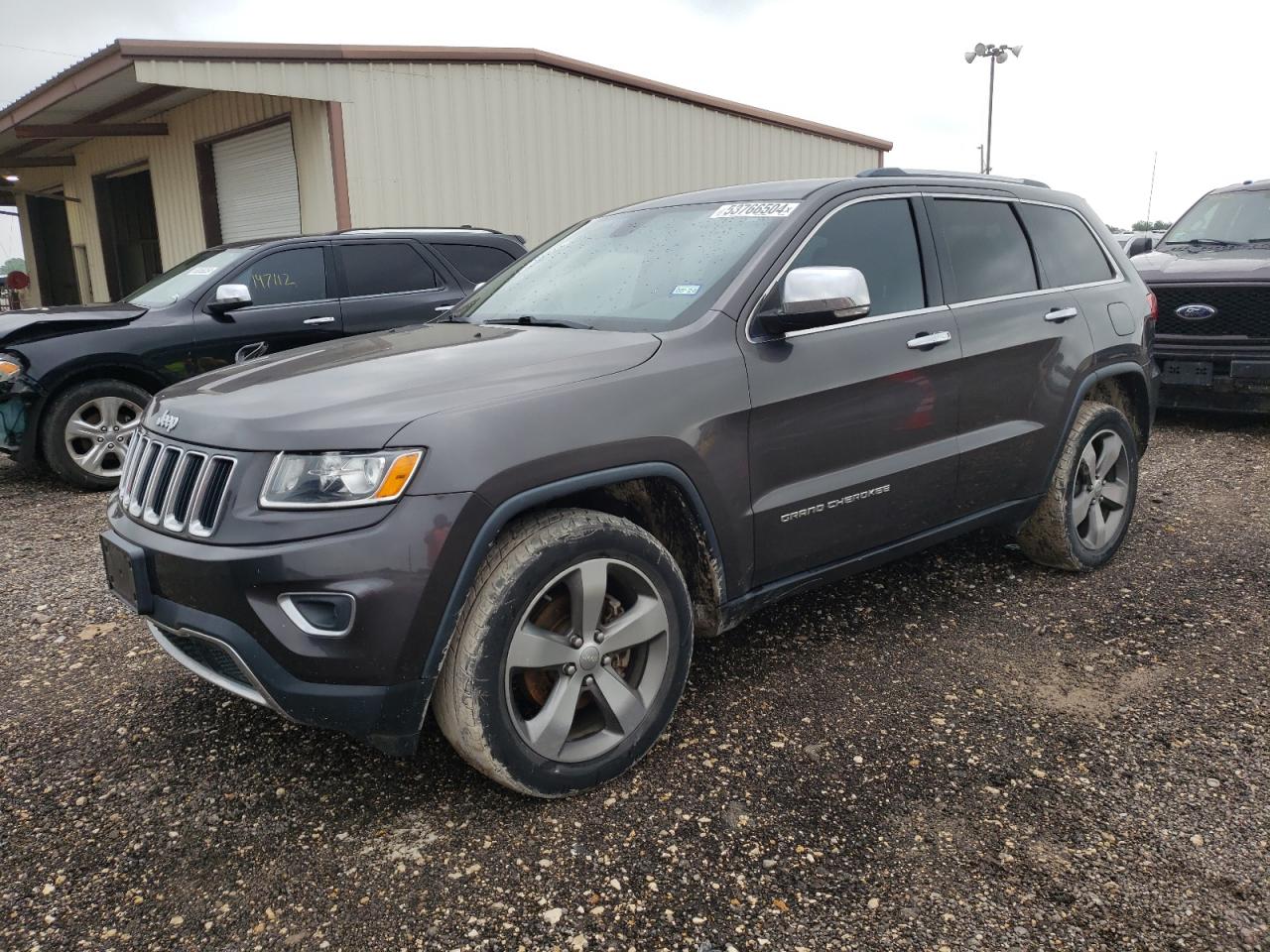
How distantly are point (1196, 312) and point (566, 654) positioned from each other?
6.84 meters

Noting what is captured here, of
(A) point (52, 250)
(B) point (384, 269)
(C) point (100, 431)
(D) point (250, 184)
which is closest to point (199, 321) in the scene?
(C) point (100, 431)

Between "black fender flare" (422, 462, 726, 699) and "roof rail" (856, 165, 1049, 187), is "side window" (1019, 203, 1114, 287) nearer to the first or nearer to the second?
"roof rail" (856, 165, 1049, 187)

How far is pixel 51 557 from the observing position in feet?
16.7

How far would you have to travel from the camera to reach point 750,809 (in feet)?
8.62

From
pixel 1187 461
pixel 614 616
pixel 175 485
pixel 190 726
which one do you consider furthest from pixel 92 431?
pixel 1187 461

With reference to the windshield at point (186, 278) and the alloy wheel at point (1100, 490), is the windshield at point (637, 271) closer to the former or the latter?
the alloy wheel at point (1100, 490)

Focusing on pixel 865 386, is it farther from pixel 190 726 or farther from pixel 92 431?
pixel 92 431

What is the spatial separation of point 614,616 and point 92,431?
5.16m

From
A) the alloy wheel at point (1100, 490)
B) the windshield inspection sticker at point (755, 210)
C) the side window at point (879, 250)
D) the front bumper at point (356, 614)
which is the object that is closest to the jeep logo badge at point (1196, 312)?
the alloy wheel at point (1100, 490)

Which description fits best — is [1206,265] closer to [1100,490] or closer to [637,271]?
[1100,490]

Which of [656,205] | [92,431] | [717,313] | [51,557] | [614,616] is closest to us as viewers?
[614,616]

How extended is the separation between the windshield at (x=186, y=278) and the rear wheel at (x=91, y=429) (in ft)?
2.43

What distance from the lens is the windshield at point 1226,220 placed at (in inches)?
320

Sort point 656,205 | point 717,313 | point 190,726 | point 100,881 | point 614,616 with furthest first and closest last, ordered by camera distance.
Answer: point 656,205 → point 190,726 → point 717,313 → point 614,616 → point 100,881
